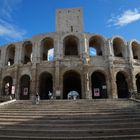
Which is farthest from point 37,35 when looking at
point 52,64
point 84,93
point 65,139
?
point 65,139

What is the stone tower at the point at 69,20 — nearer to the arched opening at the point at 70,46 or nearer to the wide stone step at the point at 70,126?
the arched opening at the point at 70,46

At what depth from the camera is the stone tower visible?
33.4 m

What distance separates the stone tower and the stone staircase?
22.7 metres

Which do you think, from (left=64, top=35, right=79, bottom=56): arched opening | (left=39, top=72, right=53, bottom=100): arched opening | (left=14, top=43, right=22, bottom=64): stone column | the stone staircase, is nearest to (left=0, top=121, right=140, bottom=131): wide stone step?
the stone staircase

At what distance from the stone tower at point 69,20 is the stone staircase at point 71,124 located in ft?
74.3

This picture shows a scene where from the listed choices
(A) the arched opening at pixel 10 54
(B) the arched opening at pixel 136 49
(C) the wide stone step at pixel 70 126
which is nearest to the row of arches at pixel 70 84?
(A) the arched opening at pixel 10 54

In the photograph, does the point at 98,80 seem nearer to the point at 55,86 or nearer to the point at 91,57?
the point at 91,57

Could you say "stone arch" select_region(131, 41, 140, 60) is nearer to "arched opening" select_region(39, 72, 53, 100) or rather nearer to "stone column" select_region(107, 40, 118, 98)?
"stone column" select_region(107, 40, 118, 98)

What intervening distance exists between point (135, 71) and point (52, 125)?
1938 cm

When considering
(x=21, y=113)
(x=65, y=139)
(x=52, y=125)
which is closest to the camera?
(x=65, y=139)

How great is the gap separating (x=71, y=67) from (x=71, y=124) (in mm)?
15163

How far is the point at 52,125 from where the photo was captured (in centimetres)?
1005

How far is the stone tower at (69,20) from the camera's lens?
33406 mm

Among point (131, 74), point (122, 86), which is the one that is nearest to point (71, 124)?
point (131, 74)
